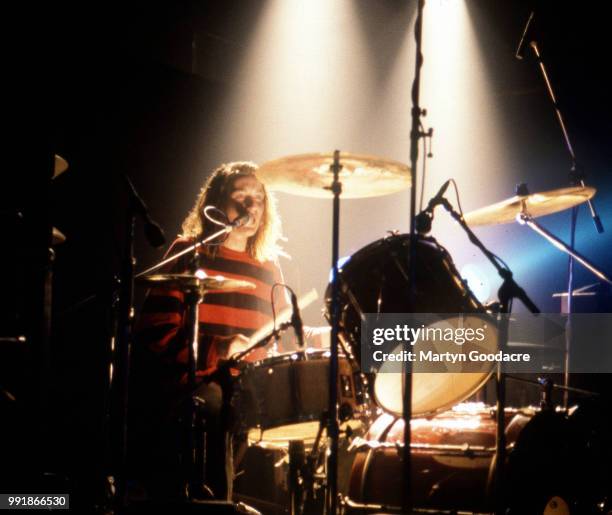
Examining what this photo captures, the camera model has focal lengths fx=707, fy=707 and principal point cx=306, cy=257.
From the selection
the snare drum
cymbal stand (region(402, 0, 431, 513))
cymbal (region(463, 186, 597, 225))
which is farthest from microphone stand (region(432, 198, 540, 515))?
cymbal (region(463, 186, 597, 225))

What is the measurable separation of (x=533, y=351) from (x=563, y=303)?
1634 millimetres

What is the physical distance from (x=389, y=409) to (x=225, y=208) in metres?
2.16

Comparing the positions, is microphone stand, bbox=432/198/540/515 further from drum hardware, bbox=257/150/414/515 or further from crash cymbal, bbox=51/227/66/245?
crash cymbal, bbox=51/227/66/245

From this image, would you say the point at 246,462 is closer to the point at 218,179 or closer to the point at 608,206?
the point at 218,179

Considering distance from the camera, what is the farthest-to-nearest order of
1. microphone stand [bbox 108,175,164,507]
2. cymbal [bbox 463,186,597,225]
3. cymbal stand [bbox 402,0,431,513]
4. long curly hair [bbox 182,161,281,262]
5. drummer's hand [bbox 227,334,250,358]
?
1. long curly hair [bbox 182,161,281,262]
2. drummer's hand [bbox 227,334,250,358]
3. cymbal [bbox 463,186,597,225]
4. microphone stand [bbox 108,175,164,507]
5. cymbal stand [bbox 402,0,431,513]

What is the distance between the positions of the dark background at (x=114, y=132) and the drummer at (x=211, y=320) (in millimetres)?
343

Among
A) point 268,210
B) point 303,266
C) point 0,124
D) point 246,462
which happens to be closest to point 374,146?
point 303,266

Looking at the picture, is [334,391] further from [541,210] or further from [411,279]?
[541,210]

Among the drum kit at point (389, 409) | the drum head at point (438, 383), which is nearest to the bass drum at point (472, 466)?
the drum kit at point (389, 409)

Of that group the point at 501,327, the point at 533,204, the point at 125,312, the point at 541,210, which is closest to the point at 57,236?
the point at 125,312

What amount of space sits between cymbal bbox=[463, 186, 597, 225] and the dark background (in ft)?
6.62

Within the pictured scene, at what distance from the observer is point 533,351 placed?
3.20 m

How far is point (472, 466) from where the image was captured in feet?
10.0

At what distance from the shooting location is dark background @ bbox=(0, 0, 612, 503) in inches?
126
